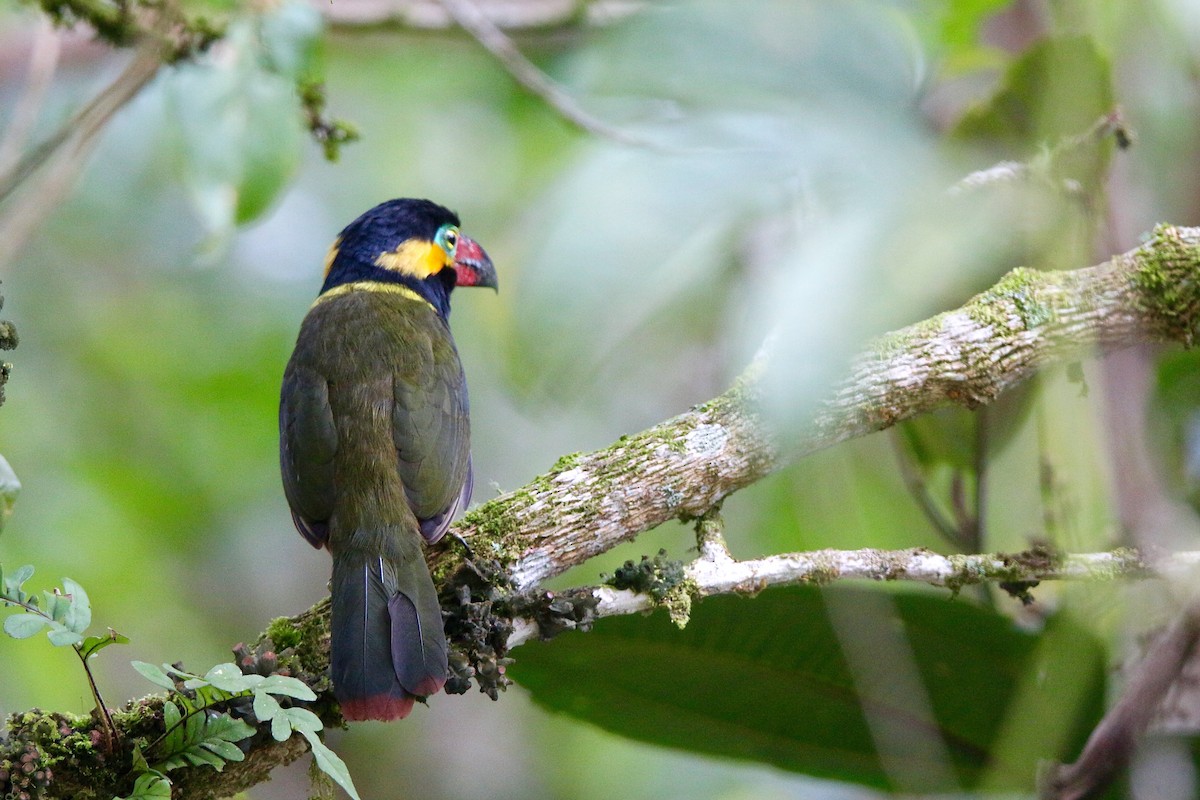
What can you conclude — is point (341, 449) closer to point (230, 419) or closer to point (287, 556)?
point (230, 419)

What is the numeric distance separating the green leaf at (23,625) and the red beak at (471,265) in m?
2.11

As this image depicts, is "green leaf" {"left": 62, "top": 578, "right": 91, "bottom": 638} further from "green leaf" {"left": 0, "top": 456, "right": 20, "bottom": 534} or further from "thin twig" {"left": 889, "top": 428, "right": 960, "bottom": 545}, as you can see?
"thin twig" {"left": 889, "top": 428, "right": 960, "bottom": 545}

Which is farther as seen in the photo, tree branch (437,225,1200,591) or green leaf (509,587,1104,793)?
green leaf (509,587,1104,793)

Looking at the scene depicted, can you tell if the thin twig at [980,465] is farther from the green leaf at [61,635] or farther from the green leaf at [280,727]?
the green leaf at [61,635]

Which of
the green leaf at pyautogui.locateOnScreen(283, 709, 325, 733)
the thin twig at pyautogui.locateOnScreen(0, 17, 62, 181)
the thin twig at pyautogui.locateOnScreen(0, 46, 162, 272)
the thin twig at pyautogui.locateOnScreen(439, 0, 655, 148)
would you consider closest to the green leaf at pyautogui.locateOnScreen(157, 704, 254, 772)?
the green leaf at pyautogui.locateOnScreen(283, 709, 325, 733)

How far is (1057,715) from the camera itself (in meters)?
1.90

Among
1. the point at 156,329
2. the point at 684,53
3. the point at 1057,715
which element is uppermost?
the point at 156,329

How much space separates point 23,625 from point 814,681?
6.03 ft

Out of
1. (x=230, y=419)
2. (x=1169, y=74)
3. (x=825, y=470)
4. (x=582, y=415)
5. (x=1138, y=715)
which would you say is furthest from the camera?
(x=582, y=415)

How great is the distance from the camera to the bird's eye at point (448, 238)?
354 cm

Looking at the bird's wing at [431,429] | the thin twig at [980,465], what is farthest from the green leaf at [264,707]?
the thin twig at [980,465]

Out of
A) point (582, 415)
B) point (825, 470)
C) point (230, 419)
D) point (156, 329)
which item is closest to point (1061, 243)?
point (825, 470)

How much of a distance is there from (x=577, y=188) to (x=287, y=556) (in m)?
4.07

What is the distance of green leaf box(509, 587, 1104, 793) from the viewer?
8.80ft
